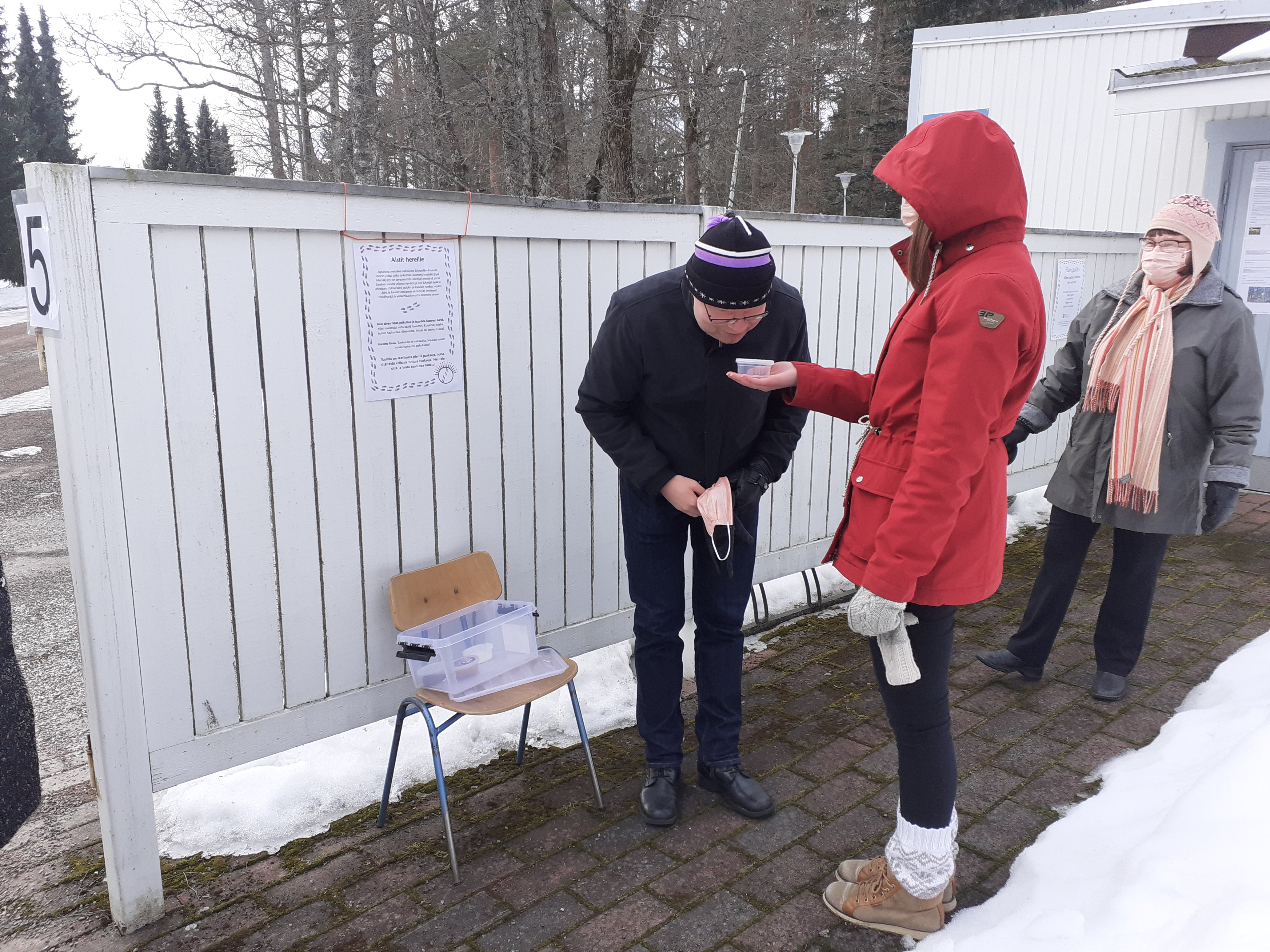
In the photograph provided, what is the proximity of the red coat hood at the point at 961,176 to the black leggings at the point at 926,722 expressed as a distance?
3.10 feet

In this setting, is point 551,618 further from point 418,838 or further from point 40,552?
point 40,552

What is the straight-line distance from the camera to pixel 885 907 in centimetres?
252

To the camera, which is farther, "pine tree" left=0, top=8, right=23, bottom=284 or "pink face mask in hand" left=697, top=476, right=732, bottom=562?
"pine tree" left=0, top=8, right=23, bottom=284

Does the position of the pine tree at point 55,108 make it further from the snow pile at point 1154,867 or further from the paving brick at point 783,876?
the snow pile at point 1154,867

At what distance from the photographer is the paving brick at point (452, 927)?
249 cm

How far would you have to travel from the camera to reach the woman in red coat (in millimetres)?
2041

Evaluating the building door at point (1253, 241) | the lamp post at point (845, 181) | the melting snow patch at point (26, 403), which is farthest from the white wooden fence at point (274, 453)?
the lamp post at point (845, 181)

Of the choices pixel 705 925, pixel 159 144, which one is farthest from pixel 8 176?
pixel 705 925

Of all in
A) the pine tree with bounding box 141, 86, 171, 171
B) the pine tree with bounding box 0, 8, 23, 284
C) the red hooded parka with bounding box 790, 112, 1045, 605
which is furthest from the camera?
the pine tree with bounding box 141, 86, 171, 171

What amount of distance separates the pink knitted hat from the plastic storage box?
9.49ft

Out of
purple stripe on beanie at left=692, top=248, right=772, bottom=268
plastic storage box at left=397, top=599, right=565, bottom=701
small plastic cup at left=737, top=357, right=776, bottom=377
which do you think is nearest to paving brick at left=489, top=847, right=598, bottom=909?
plastic storage box at left=397, top=599, right=565, bottom=701

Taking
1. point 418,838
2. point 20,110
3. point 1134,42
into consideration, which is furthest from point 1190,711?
point 20,110

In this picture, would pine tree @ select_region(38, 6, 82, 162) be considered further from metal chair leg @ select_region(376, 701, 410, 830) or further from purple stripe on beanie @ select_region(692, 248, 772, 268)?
purple stripe on beanie @ select_region(692, 248, 772, 268)

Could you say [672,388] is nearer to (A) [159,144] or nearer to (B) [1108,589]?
(B) [1108,589]
